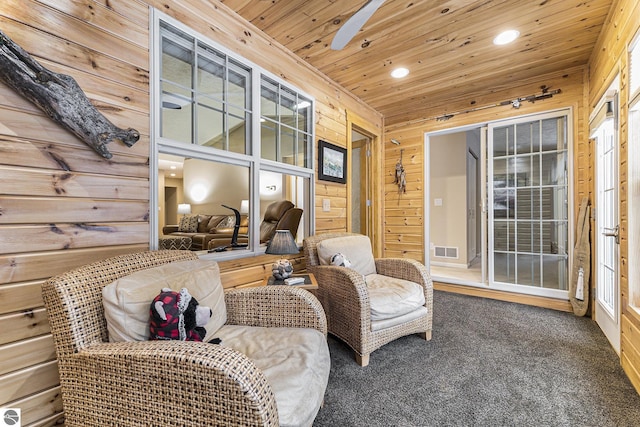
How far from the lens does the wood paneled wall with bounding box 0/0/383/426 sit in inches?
49.2

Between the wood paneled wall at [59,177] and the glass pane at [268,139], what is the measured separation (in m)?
0.92

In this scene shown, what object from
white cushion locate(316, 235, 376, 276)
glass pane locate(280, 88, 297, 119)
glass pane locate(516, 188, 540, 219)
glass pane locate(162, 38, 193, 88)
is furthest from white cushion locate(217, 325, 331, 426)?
glass pane locate(516, 188, 540, 219)

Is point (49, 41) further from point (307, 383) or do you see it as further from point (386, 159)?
point (386, 159)

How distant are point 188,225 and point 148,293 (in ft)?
5.31

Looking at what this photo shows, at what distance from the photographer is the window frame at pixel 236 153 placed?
1.72 meters

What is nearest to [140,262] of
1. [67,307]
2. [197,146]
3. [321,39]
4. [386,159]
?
[67,307]

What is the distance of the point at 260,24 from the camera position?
2.30 m

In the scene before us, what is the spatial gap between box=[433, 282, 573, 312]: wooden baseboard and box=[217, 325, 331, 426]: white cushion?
291cm

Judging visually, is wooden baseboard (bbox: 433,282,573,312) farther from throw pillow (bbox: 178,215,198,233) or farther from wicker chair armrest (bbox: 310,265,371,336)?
throw pillow (bbox: 178,215,198,233)

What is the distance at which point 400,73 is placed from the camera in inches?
121

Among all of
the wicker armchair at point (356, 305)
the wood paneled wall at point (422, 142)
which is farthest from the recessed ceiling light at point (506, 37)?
the wicker armchair at point (356, 305)

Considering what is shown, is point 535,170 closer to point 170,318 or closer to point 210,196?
point 210,196

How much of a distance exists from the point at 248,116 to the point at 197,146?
1.84 ft

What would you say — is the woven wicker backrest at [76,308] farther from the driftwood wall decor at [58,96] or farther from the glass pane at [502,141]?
the glass pane at [502,141]
